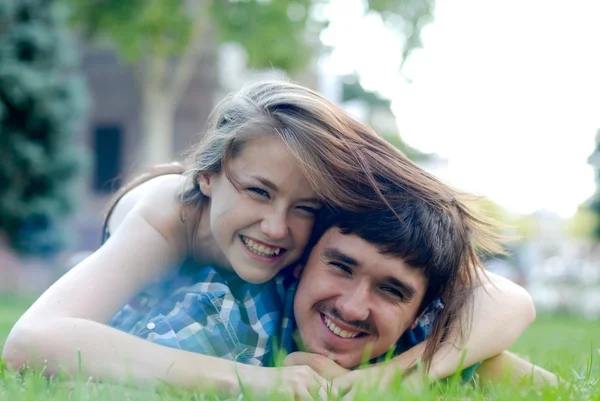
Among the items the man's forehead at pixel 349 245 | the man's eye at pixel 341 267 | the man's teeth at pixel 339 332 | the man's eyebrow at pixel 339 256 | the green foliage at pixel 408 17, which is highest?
the green foliage at pixel 408 17

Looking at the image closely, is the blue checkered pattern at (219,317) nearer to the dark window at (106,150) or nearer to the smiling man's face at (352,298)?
the smiling man's face at (352,298)

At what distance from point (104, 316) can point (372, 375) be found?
102 centimetres

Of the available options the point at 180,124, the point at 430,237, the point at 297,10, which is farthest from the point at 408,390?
Answer: the point at 180,124

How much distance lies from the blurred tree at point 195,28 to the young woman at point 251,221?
10769mm

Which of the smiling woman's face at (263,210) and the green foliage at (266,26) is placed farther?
the green foliage at (266,26)

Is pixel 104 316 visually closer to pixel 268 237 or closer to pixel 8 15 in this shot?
pixel 268 237

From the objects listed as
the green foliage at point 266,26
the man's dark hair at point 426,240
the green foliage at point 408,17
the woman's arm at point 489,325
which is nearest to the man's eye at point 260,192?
the man's dark hair at point 426,240

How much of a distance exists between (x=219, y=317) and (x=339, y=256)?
1.78ft

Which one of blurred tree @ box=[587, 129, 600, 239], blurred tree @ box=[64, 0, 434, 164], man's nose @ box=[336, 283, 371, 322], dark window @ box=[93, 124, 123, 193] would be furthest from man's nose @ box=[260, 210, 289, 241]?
blurred tree @ box=[587, 129, 600, 239]

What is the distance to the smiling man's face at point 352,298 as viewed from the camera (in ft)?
9.58

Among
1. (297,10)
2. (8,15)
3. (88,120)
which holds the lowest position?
(88,120)

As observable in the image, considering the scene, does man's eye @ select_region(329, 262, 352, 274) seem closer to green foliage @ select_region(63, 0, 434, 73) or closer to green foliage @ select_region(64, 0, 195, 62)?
green foliage @ select_region(63, 0, 434, 73)

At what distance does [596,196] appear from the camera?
32625mm

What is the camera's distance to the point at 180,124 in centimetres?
2098
